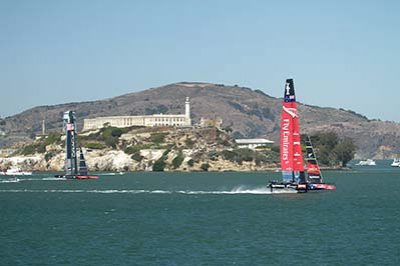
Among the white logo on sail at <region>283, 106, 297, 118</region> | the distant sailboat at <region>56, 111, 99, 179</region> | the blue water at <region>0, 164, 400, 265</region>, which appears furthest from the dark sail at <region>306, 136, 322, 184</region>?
the distant sailboat at <region>56, 111, 99, 179</region>

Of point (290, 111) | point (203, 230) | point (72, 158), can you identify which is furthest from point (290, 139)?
point (72, 158)

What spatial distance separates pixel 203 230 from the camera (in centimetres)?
7038

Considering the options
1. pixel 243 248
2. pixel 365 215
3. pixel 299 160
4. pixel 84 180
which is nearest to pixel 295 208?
pixel 365 215

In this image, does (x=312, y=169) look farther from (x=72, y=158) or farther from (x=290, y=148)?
(x=72, y=158)

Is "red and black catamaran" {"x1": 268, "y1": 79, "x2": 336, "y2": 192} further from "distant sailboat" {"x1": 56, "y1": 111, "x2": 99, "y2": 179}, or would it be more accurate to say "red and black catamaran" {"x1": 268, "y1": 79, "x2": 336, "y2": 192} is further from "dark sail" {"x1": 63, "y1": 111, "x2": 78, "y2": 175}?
"dark sail" {"x1": 63, "y1": 111, "x2": 78, "y2": 175}

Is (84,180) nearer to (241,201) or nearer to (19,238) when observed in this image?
(241,201)

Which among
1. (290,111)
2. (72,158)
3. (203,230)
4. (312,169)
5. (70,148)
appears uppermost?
(290,111)

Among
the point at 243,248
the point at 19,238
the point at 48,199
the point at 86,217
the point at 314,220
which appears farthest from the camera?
the point at 48,199

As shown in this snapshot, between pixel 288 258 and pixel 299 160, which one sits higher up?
pixel 299 160

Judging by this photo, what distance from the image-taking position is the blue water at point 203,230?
182ft

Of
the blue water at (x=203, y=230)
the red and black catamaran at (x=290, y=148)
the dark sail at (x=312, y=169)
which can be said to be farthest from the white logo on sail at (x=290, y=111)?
the dark sail at (x=312, y=169)

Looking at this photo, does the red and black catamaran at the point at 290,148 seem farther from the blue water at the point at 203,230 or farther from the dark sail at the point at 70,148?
the dark sail at the point at 70,148

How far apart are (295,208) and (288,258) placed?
3540 cm

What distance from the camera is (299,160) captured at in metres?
108
